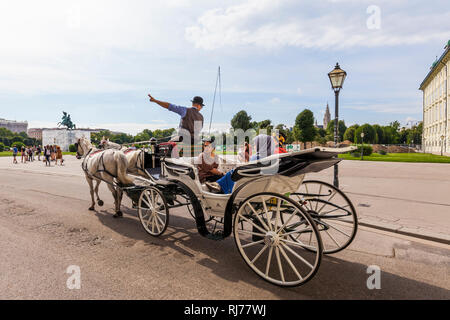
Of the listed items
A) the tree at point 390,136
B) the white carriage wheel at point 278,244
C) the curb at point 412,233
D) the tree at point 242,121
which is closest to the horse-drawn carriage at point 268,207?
the white carriage wheel at point 278,244

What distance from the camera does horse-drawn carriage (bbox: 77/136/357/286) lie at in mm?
3029

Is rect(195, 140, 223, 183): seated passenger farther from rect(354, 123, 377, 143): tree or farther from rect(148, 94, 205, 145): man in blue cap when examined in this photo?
rect(354, 123, 377, 143): tree

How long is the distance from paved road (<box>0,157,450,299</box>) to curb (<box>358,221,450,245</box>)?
210 millimetres

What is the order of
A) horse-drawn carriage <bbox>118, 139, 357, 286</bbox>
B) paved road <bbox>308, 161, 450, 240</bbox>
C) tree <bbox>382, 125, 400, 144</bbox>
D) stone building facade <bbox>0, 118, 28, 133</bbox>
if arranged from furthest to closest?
1. stone building facade <bbox>0, 118, 28, 133</bbox>
2. tree <bbox>382, 125, 400, 144</bbox>
3. paved road <bbox>308, 161, 450, 240</bbox>
4. horse-drawn carriage <bbox>118, 139, 357, 286</bbox>

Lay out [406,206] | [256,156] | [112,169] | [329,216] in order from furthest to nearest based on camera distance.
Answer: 1. [406,206]
2. [112,169]
3. [256,156]
4. [329,216]

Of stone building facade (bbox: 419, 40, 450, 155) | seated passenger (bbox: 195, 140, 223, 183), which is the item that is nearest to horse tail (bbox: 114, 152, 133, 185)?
seated passenger (bbox: 195, 140, 223, 183)

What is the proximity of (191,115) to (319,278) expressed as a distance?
3294 millimetres

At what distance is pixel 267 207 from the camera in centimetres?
366

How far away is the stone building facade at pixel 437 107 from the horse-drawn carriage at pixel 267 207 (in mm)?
52066

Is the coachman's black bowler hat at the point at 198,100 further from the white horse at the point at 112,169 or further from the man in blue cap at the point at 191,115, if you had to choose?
the white horse at the point at 112,169

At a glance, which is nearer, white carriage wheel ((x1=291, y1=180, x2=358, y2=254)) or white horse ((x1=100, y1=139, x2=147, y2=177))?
white carriage wheel ((x1=291, y1=180, x2=358, y2=254))

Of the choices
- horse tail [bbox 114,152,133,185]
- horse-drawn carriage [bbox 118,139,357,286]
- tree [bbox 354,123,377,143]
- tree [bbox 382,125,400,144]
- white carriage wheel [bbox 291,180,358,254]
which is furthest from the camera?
tree [bbox 382,125,400,144]

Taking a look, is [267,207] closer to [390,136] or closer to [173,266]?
[173,266]

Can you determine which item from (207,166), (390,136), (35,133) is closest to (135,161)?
(207,166)
